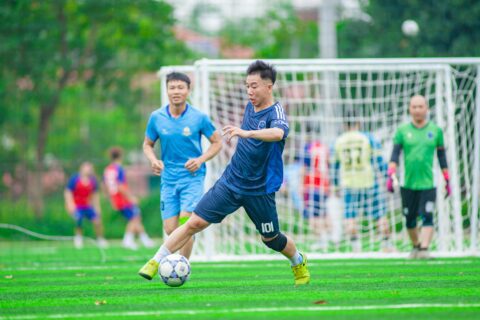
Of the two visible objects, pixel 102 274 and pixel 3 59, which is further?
pixel 3 59

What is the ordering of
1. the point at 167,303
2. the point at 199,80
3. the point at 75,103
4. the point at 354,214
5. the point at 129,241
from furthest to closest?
1. the point at 75,103
2. the point at 129,241
3. the point at 354,214
4. the point at 199,80
5. the point at 167,303

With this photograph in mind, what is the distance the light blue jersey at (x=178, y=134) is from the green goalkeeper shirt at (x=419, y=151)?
3.18m

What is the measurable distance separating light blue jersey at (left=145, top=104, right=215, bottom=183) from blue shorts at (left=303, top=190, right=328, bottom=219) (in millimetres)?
5635

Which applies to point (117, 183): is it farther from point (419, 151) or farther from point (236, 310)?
point (236, 310)

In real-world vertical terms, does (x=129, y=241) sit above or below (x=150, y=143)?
below

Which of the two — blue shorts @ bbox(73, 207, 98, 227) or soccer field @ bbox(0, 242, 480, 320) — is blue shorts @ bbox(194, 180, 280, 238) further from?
blue shorts @ bbox(73, 207, 98, 227)

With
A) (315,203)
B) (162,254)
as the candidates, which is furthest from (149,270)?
(315,203)

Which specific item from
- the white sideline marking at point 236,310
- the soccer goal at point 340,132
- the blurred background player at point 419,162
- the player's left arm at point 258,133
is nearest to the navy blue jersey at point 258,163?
the player's left arm at point 258,133

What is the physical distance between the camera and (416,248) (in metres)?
12.7

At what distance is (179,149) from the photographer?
1038cm

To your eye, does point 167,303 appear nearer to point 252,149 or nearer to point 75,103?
point 252,149

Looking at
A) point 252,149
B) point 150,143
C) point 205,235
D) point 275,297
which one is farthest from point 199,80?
point 275,297

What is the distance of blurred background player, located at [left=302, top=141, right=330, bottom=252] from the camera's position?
15656 mm

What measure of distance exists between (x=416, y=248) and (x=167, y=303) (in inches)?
231
